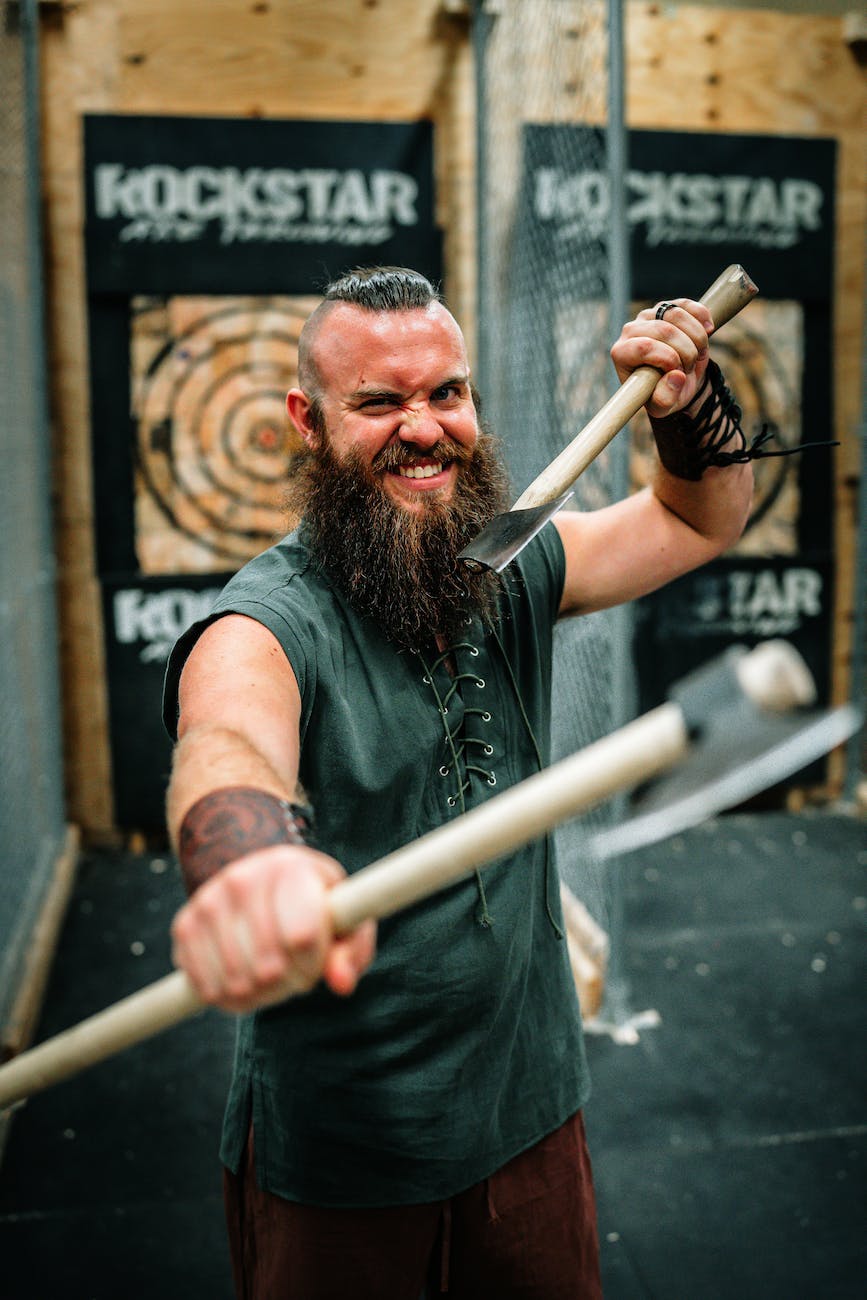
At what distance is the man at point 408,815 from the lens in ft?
3.75

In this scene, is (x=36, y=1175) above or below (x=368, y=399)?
below

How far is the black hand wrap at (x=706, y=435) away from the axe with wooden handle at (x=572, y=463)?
8 cm

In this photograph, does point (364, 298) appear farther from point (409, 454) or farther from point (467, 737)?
point (467, 737)

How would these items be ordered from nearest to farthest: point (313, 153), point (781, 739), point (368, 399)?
point (781, 739) → point (368, 399) → point (313, 153)

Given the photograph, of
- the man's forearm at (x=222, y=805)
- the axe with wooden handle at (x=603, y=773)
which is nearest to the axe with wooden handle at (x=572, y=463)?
the man's forearm at (x=222, y=805)

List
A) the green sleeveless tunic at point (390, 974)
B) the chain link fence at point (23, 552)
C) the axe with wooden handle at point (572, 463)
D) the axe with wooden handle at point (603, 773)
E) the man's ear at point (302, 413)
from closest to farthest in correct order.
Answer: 1. the axe with wooden handle at point (603, 773)
2. the green sleeveless tunic at point (390, 974)
3. the axe with wooden handle at point (572, 463)
4. the man's ear at point (302, 413)
5. the chain link fence at point (23, 552)

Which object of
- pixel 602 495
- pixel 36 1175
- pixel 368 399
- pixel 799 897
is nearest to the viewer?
pixel 368 399

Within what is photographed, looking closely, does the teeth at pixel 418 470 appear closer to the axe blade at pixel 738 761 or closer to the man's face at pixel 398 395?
the man's face at pixel 398 395

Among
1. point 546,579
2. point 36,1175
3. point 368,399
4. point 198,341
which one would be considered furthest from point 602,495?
point 36,1175

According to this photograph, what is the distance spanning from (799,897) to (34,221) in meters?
3.35

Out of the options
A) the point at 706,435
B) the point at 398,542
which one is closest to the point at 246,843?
the point at 398,542

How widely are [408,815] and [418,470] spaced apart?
1.43 feet

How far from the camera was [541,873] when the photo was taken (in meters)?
A: 1.33

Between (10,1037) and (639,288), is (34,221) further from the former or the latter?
(10,1037)
